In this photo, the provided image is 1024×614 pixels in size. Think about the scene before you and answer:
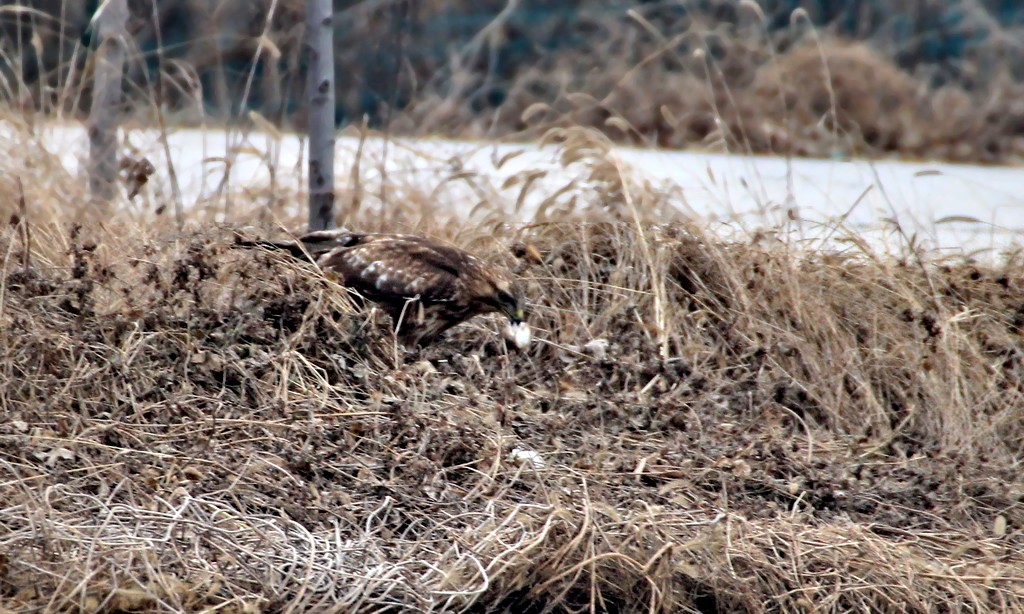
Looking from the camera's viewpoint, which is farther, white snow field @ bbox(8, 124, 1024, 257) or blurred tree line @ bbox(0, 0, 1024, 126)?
blurred tree line @ bbox(0, 0, 1024, 126)

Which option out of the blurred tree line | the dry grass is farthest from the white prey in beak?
the blurred tree line

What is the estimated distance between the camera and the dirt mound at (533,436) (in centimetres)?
361

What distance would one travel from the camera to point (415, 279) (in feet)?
16.1

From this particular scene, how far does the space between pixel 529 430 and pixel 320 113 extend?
206cm

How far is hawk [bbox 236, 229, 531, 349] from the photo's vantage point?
16.1 ft

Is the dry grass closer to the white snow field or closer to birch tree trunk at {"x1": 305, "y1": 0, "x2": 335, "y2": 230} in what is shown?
the white snow field

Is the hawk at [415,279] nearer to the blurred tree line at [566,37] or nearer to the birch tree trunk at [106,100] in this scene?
the birch tree trunk at [106,100]

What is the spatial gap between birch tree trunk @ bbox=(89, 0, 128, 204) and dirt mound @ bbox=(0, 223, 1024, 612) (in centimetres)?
105

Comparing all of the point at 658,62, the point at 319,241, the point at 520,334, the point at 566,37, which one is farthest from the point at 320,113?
the point at 566,37

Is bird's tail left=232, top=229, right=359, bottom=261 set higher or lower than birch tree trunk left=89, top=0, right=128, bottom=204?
lower

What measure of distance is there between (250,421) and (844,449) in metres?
2.14

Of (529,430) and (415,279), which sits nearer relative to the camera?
(529,430)

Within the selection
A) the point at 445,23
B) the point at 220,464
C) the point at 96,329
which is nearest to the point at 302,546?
the point at 220,464

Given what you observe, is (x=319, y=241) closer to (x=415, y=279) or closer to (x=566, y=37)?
(x=415, y=279)
